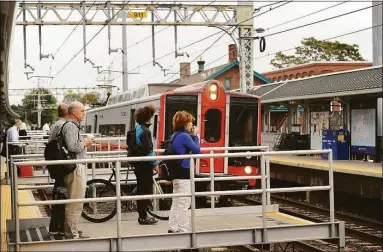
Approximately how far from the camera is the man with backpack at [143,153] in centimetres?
881

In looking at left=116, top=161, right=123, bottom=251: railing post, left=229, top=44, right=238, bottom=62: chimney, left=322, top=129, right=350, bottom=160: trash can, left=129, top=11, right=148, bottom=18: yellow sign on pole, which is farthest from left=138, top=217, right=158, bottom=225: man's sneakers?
left=229, top=44, right=238, bottom=62: chimney

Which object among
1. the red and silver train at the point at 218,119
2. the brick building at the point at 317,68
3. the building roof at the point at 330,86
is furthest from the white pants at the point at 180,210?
the brick building at the point at 317,68

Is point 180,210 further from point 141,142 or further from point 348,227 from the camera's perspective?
point 348,227

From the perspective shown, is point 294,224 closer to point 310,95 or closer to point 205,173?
point 205,173

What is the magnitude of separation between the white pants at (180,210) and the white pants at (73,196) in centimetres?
112

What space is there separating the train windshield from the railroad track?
85.7 inches

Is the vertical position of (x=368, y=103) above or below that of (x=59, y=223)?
above

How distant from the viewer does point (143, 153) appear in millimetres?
8875

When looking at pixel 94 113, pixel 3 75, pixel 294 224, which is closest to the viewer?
pixel 294 224

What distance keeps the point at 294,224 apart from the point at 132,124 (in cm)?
1265

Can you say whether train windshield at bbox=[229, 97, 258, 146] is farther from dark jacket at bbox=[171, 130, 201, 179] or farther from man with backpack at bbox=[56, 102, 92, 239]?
man with backpack at bbox=[56, 102, 92, 239]

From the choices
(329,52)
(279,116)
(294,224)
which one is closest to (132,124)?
(294,224)

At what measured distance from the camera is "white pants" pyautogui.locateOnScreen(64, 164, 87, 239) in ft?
25.1

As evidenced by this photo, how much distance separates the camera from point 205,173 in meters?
15.5
